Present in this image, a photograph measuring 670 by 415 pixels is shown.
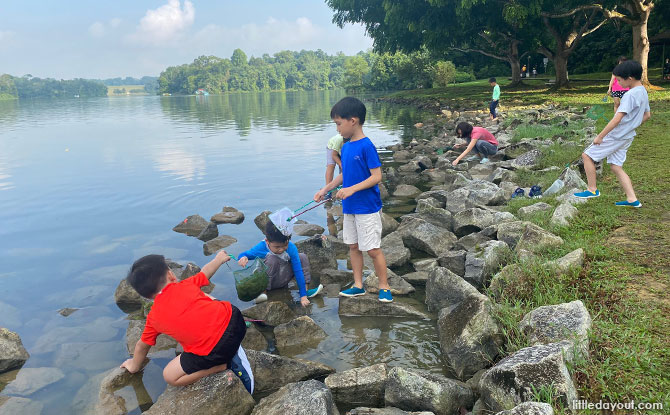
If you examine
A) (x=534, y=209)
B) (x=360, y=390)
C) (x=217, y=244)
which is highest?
(x=534, y=209)

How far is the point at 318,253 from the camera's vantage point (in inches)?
249

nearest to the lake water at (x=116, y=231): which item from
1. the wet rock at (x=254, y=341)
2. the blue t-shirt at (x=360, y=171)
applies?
the wet rock at (x=254, y=341)

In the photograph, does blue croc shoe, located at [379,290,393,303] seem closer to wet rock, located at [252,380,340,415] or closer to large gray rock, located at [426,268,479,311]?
large gray rock, located at [426,268,479,311]

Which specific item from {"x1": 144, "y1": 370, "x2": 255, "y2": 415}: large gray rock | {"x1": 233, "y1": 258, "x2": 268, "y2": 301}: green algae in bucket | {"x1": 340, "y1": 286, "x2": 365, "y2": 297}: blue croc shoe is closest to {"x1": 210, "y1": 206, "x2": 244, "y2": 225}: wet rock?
{"x1": 233, "y1": 258, "x2": 268, "y2": 301}: green algae in bucket

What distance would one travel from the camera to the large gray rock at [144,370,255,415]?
3381mm

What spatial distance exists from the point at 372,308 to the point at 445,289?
83 cm

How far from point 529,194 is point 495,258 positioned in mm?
2863

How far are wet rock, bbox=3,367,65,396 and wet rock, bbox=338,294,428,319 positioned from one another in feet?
9.49

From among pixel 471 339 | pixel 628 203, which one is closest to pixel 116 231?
pixel 471 339

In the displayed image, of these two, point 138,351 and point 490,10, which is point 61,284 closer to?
point 138,351

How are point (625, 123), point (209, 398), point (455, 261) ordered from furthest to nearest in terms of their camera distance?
point (625, 123), point (455, 261), point (209, 398)

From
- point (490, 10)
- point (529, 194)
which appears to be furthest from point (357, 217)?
point (490, 10)

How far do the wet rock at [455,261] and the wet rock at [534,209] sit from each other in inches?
48.7

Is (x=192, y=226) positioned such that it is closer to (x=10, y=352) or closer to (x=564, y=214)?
(x=10, y=352)
